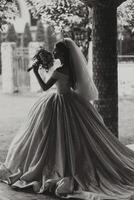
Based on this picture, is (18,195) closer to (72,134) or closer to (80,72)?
(72,134)

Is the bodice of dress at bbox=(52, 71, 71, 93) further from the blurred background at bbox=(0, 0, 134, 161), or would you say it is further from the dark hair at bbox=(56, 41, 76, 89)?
the blurred background at bbox=(0, 0, 134, 161)

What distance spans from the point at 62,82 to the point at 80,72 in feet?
0.87

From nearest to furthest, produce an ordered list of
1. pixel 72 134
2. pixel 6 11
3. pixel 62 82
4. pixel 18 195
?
pixel 18 195
pixel 72 134
pixel 62 82
pixel 6 11

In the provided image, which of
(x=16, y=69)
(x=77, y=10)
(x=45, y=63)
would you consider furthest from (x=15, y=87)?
(x=45, y=63)

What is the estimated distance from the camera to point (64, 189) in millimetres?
5039

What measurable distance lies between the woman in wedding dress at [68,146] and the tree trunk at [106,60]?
2.84 feet

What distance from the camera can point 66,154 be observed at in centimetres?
541

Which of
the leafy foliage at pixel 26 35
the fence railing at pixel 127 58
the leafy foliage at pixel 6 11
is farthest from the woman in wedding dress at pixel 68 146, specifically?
the leafy foliage at pixel 26 35

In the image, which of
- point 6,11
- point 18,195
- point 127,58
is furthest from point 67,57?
point 127,58

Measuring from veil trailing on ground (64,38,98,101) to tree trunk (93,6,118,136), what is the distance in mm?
838

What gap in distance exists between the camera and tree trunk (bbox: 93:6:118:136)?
658cm

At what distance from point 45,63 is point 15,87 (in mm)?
12137

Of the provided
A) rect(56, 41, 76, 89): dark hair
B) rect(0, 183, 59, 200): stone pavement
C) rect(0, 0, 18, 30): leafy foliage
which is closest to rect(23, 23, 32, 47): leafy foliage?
rect(0, 0, 18, 30): leafy foliage

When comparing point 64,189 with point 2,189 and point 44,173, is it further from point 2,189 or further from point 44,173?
point 2,189
